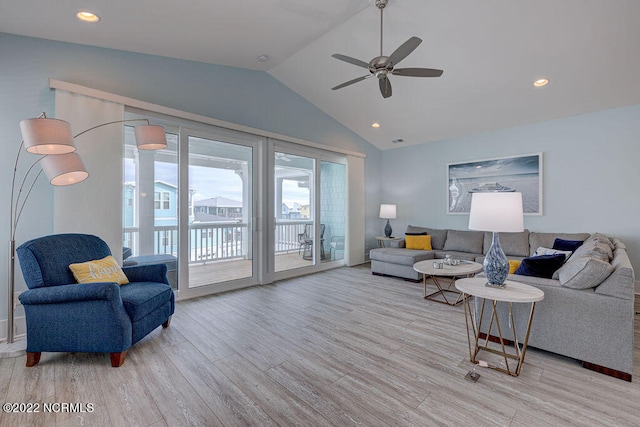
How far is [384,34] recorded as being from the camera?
3504 millimetres

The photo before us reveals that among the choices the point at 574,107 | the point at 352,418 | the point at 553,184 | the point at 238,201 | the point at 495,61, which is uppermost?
the point at 495,61

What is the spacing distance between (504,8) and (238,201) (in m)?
4.06

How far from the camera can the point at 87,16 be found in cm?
264

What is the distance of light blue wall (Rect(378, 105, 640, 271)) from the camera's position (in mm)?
4176

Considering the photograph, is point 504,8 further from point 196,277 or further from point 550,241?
point 196,277

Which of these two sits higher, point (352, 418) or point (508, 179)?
point (508, 179)

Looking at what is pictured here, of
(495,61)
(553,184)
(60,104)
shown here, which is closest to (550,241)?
(553,184)

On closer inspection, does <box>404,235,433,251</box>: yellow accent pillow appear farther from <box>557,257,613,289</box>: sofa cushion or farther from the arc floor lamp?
the arc floor lamp

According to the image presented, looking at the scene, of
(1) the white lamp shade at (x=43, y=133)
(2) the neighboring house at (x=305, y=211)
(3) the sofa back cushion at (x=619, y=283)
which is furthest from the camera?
(2) the neighboring house at (x=305, y=211)

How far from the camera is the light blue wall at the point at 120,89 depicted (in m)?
2.74

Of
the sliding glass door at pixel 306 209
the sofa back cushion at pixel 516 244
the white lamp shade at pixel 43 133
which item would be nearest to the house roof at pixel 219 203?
the sliding glass door at pixel 306 209

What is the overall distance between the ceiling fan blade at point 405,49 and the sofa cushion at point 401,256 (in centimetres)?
319

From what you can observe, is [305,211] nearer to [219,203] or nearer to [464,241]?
[219,203]

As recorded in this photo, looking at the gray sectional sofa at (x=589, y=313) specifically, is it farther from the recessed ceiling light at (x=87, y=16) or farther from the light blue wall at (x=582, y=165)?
the recessed ceiling light at (x=87, y=16)
